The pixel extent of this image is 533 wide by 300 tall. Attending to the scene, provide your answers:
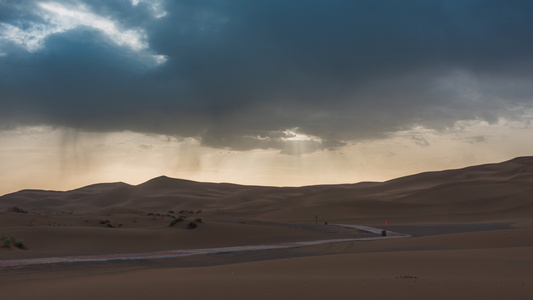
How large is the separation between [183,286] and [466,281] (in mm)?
5672

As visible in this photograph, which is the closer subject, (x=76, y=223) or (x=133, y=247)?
(x=133, y=247)


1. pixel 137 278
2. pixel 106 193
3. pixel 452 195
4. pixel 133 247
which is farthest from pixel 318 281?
pixel 106 193

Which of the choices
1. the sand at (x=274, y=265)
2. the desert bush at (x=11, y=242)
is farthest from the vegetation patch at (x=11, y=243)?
the sand at (x=274, y=265)

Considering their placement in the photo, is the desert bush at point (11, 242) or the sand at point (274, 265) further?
the desert bush at point (11, 242)

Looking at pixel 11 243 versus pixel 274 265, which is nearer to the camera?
pixel 274 265

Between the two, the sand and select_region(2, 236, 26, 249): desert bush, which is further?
select_region(2, 236, 26, 249): desert bush

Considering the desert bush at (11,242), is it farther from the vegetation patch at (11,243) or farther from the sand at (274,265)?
the sand at (274,265)

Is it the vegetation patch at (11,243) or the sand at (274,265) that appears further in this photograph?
the vegetation patch at (11,243)

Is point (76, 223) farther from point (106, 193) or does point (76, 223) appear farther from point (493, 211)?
point (106, 193)

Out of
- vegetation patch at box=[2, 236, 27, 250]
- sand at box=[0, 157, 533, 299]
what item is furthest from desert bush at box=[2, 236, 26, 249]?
sand at box=[0, 157, 533, 299]

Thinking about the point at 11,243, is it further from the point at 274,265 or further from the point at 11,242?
the point at 274,265

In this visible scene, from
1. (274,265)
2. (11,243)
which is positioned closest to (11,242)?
(11,243)

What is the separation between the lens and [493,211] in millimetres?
48688

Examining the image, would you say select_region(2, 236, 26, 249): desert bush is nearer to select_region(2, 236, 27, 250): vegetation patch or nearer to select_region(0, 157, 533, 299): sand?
select_region(2, 236, 27, 250): vegetation patch
